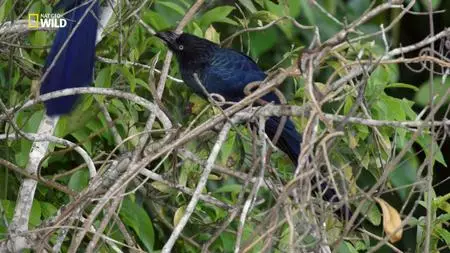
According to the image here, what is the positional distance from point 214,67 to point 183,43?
0.86ft

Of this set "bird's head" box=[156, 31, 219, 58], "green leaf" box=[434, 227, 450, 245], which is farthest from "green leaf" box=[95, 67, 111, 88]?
"green leaf" box=[434, 227, 450, 245]

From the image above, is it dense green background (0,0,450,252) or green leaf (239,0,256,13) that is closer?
dense green background (0,0,450,252)

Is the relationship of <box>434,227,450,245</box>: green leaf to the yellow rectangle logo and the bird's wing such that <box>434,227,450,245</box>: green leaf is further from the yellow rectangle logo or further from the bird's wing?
the yellow rectangle logo

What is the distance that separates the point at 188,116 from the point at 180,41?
0.27 meters

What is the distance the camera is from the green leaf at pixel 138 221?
11.9ft

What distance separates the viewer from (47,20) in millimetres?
3652

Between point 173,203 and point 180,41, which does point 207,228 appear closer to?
point 173,203

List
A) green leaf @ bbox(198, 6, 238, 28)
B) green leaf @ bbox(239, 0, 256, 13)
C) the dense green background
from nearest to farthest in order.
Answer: the dense green background
green leaf @ bbox(198, 6, 238, 28)
green leaf @ bbox(239, 0, 256, 13)

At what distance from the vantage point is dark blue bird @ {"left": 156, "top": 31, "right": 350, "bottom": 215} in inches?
153

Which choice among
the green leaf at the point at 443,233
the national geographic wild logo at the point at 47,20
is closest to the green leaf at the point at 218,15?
the national geographic wild logo at the point at 47,20

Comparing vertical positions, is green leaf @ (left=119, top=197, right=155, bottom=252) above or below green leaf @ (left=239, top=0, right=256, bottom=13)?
below

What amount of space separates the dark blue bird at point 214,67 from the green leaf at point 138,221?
0.46 metres

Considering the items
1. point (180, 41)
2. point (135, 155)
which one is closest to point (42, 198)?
point (180, 41)

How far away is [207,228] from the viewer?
12.5ft
